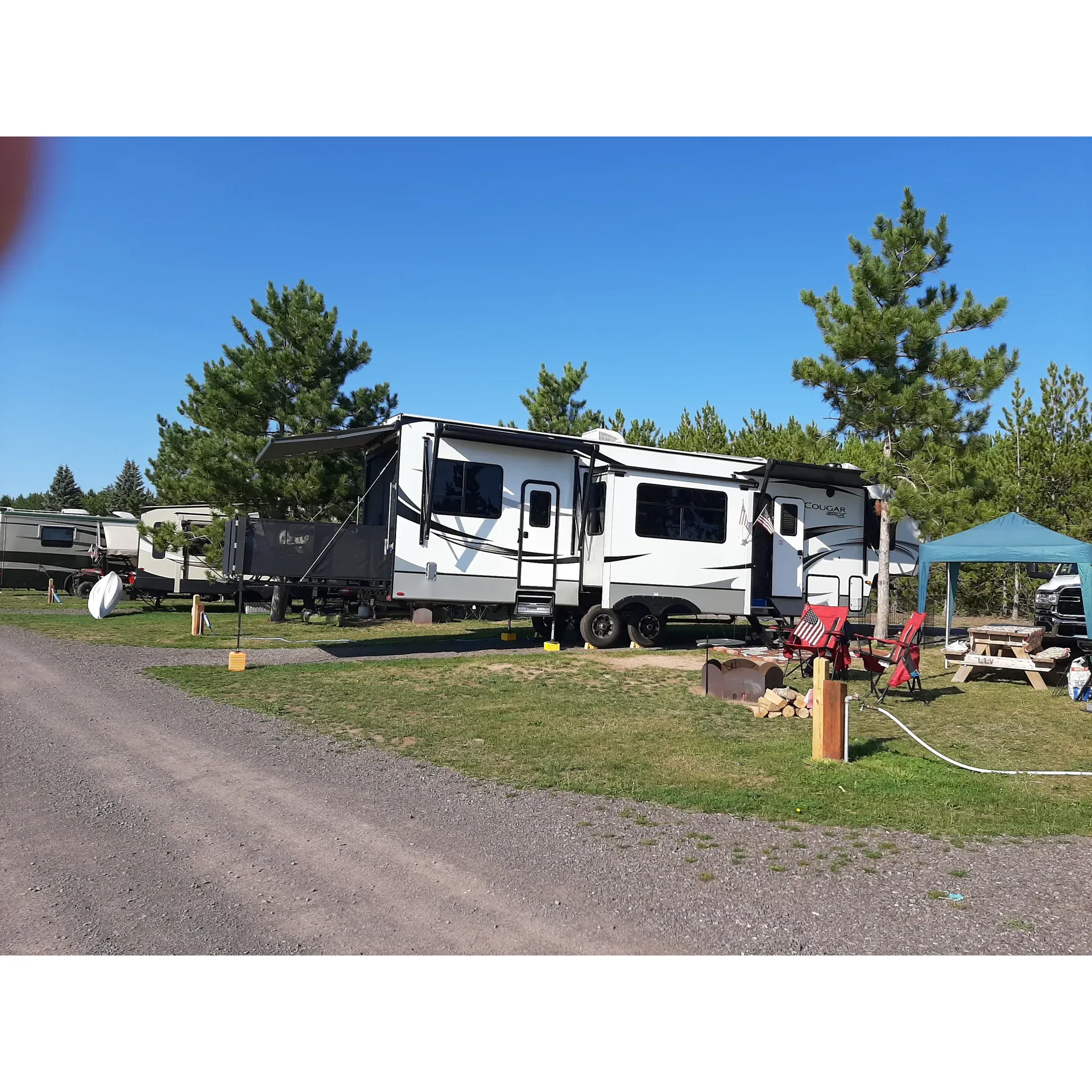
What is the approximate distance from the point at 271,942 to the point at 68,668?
8.89m

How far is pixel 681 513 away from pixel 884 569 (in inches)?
167

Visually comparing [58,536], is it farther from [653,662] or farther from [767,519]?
[767,519]

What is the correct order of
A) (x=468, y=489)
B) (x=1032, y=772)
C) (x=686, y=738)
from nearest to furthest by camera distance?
(x=1032, y=772)
(x=686, y=738)
(x=468, y=489)

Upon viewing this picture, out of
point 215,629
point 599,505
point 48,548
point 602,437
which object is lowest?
point 215,629

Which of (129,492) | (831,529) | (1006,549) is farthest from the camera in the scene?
(129,492)

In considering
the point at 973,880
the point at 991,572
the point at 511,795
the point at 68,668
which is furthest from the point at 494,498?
the point at 991,572

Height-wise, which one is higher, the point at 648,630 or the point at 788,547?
the point at 788,547

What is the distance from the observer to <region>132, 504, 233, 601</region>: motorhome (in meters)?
19.9

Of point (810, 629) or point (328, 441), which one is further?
point (328, 441)

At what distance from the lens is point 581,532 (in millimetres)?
13172

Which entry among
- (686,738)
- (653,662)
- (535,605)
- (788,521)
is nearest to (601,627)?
(535,605)

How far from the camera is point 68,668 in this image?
1058 cm

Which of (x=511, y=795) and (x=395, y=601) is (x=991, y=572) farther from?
(x=511, y=795)

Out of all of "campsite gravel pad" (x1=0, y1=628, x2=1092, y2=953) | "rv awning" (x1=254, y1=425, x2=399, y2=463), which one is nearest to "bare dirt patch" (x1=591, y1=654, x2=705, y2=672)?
"rv awning" (x1=254, y1=425, x2=399, y2=463)
